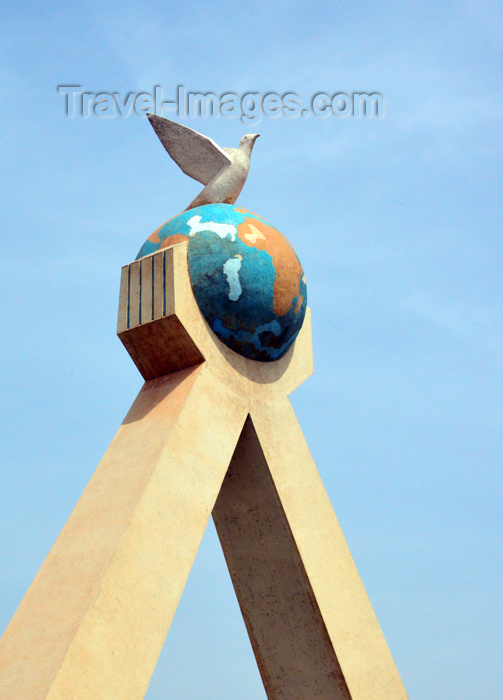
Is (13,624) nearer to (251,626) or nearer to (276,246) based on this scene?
(251,626)

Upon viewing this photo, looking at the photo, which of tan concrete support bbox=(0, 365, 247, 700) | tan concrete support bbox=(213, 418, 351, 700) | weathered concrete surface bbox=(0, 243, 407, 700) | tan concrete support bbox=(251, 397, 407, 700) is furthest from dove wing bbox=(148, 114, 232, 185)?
tan concrete support bbox=(213, 418, 351, 700)

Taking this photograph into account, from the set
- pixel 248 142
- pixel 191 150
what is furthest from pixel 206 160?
pixel 248 142

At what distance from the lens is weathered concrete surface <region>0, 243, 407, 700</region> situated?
8.18m

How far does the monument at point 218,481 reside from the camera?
8.70 meters

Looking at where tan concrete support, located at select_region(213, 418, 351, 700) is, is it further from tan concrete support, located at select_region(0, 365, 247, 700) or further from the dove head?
the dove head

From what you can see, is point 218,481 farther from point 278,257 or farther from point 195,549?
point 278,257

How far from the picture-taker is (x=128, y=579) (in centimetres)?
855

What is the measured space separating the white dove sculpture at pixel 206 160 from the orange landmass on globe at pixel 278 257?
84 centimetres

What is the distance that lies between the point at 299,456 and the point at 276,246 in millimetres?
2795

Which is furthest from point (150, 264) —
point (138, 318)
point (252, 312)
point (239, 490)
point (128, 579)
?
point (128, 579)

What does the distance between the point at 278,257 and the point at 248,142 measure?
2.07m

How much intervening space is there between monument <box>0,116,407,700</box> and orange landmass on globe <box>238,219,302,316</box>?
0.9 inches

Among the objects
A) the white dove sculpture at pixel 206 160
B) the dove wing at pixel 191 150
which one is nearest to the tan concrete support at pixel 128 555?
the white dove sculpture at pixel 206 160

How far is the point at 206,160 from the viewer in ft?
39.2
